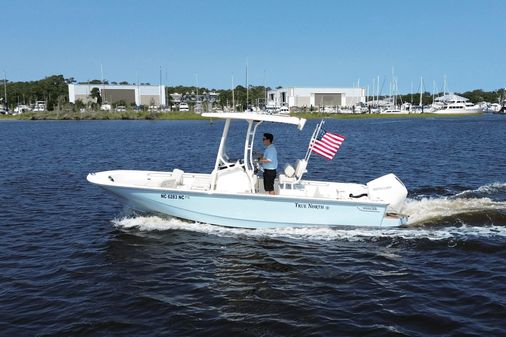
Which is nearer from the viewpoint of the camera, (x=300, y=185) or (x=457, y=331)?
(x=457, y=331)

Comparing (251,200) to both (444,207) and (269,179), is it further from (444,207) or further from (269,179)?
(444,207)

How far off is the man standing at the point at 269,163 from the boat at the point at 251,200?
1.34 ft

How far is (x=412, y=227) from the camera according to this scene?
1493 centimetres

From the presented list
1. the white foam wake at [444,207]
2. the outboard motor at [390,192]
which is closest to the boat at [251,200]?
the outboard motor at [390,192]

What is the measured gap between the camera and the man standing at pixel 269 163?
1423cm

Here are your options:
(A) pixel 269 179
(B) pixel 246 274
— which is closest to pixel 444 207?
(A) pixel 269 179

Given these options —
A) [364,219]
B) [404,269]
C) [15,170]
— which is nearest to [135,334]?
[404,269]

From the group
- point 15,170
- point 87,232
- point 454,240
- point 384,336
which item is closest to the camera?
point 384,336

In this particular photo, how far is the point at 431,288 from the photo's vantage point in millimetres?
10680

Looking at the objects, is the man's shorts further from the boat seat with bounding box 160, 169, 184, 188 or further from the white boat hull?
the boat seat with bounding box 160, 169, 184, 188

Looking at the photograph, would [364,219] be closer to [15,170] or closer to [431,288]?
[431,288]

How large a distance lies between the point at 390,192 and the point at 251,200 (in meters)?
4.21

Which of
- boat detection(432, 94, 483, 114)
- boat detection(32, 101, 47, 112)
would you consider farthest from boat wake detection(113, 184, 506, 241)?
boat detection(32, 101, 47, 112)

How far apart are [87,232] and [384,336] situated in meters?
9.79
